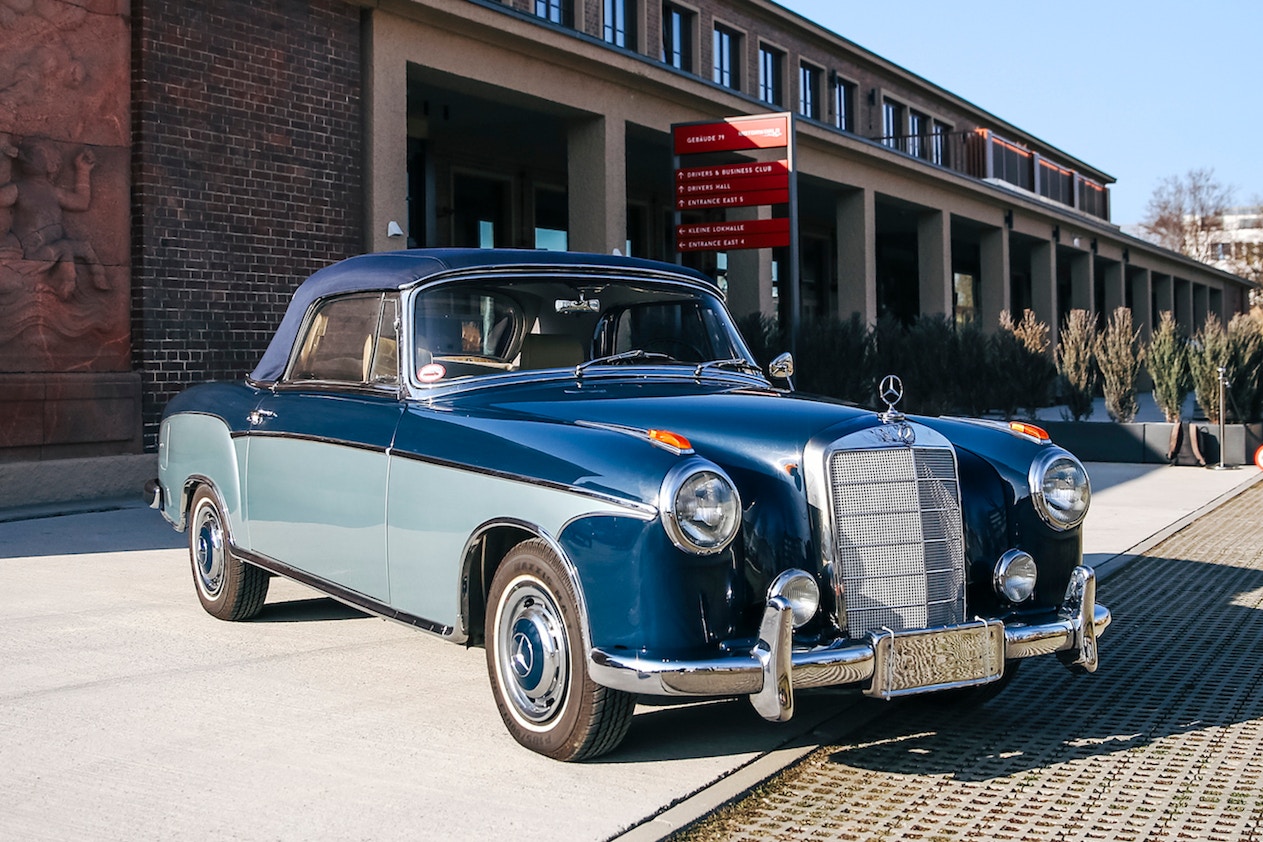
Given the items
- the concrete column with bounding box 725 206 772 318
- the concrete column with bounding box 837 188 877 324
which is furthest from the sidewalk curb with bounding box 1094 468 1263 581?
the concrete column with bounding box 837 188 877 324

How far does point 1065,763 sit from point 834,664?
3.25 feet

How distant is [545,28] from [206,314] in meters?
5.47

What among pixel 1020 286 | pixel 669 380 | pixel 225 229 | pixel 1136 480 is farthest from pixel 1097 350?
pixel 1020 286

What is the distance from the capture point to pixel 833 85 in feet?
103

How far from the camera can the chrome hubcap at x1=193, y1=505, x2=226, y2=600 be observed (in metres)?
6.30

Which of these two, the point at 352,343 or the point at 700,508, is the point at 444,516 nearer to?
the point at 700,508

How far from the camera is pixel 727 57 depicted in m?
27.4

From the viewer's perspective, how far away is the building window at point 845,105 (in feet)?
105

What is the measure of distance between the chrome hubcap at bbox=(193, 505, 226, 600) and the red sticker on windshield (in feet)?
6.18

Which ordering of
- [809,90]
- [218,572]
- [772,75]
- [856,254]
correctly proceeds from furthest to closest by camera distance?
1. [809,90]
2. [772,75]
3. [856,254]
4. [218,572]

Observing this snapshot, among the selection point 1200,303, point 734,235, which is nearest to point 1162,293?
point 1200,303

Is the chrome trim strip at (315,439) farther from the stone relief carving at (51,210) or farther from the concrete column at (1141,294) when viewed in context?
the concrete column at (1141,294)

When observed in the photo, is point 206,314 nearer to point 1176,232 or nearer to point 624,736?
point 624,736

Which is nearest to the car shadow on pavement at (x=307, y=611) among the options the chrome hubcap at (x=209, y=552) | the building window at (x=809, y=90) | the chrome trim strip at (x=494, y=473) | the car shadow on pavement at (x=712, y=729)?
the chrome hubcap at (x=209, y=552)
